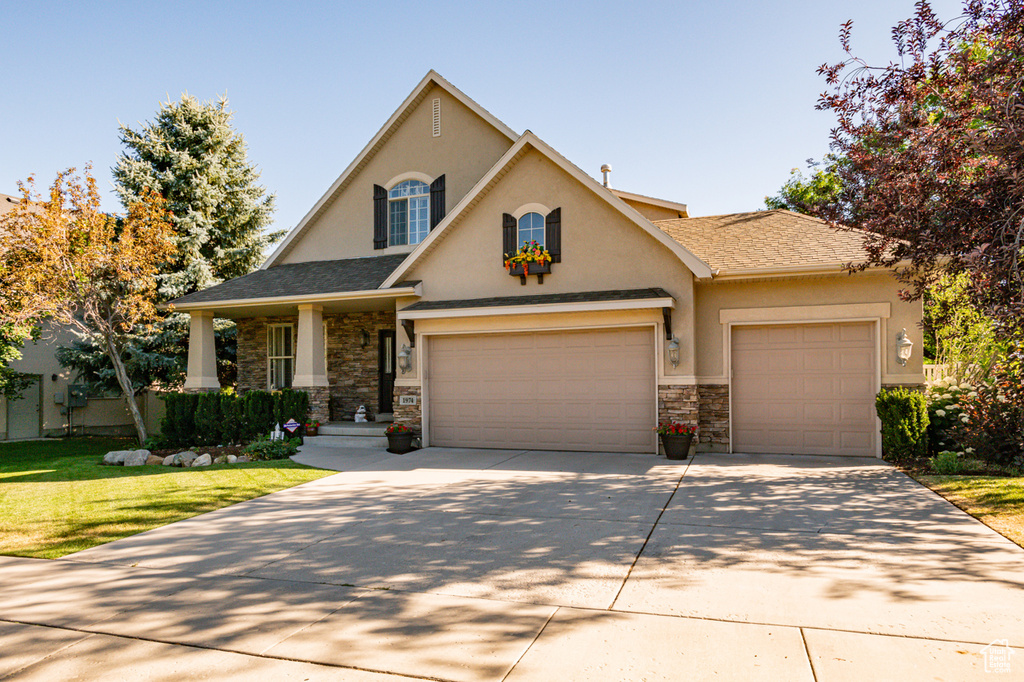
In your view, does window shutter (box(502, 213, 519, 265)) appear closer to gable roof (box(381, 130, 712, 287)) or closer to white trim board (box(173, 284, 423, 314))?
gable roof (box(381, 130, 712, 287))

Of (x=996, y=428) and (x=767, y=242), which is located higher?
(x=767, y=242)

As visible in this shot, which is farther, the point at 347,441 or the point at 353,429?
the point at 353,429

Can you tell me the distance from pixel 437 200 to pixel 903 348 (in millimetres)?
10349

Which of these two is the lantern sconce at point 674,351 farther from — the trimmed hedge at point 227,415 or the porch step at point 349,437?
the trimmed hedge at point 227,415

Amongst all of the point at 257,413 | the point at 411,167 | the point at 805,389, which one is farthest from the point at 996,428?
the point at 257,413

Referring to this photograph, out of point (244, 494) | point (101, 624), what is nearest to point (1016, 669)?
point (101, 624)

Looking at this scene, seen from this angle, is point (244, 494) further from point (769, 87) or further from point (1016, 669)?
point (769, 87)

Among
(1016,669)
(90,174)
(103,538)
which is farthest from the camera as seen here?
(90,174)

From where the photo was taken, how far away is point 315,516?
23.4 ft

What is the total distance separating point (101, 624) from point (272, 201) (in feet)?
63.1

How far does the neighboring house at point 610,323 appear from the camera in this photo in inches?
419

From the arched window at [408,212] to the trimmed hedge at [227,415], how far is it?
15.3 ft

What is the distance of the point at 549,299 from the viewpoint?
11.5 metres

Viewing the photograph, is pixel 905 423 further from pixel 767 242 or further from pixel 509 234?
pixel 509 234
